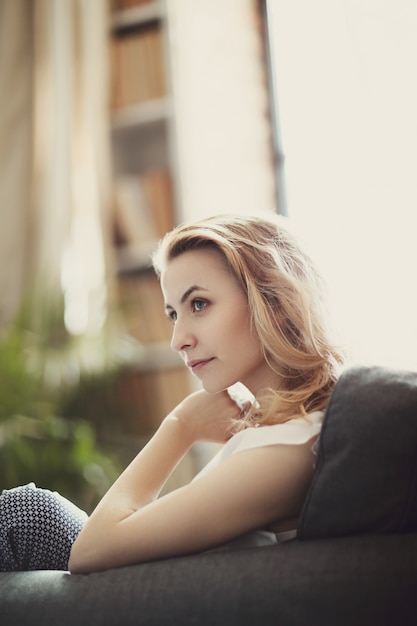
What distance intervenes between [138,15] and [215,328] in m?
2.35

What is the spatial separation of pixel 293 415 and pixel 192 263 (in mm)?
348

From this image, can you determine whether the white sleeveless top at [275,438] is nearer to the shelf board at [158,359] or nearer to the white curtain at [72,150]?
the shelf board at [158,359]

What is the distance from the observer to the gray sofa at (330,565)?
91 centimetres

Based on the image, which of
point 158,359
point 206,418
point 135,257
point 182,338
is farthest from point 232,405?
point 135,257

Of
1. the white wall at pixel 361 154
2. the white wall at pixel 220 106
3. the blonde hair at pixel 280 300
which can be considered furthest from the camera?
the white wall at pixel 220 106

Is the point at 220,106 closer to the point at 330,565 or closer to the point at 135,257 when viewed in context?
the point at 135,257

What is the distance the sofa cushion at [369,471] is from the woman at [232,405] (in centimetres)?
11

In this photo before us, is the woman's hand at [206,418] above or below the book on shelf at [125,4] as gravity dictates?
below

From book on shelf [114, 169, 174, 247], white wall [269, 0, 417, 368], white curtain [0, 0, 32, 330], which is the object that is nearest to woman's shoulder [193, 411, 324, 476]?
white wall [269, 0, 417, 368]

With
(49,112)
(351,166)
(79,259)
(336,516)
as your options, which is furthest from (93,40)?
(336,516)

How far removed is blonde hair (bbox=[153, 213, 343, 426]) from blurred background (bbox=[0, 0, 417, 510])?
125 centimetres

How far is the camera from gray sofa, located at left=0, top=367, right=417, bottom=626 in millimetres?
912

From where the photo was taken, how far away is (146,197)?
327 centimetres

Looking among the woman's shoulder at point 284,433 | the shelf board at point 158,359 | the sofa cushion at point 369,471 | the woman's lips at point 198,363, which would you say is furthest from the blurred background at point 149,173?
the sofa cushion at point 369,471
